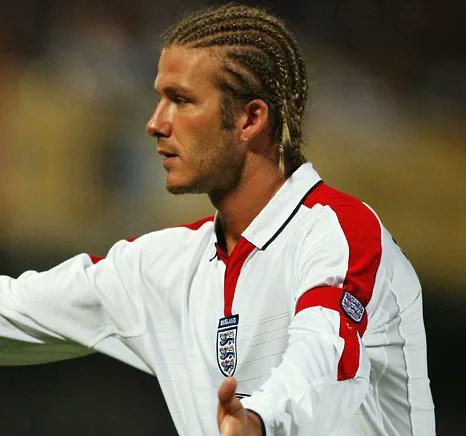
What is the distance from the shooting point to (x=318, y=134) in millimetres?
3164

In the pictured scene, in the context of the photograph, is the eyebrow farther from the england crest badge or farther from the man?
the england crest badge

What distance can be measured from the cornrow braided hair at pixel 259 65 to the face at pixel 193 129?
0.03 meters

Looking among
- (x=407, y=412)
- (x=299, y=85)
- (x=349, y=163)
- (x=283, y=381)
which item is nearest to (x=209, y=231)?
(x=299, y=85)

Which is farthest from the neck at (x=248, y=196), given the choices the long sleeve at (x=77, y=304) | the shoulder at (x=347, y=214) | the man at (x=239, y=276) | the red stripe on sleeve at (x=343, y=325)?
the red stripe on sleeve at (x=343, y=325)

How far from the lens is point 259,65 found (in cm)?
204

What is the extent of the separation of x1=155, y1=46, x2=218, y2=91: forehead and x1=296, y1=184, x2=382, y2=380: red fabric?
0.29m

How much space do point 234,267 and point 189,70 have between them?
14.7 inches

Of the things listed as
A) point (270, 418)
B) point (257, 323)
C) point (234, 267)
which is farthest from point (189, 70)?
point (270, 418)

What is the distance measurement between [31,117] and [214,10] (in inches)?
47.3

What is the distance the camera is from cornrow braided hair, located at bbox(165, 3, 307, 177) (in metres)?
2.04

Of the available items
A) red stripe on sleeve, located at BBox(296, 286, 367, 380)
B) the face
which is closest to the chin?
the face

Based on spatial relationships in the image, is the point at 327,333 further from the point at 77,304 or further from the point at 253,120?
the point at 77,304

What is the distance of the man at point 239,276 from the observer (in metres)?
1.80

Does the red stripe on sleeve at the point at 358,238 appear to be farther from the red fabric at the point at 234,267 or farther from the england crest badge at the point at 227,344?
the england crest badge at the point at 227,344
